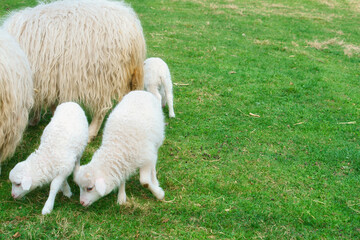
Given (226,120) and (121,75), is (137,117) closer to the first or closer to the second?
(121,75)

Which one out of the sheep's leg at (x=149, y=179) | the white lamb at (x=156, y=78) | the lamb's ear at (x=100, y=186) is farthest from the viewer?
the white lamb at (x=156, y=78)

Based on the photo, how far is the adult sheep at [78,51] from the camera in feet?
13.3

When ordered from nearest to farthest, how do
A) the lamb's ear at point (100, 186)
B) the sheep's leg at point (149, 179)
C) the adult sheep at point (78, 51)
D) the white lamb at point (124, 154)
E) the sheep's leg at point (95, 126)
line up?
the lamb's ear at point (100, 186), the white lamb at point (124, 154), the sheep's leg at point (149, 179), the adult sheep at point (78, 51), the sheep's leg at point (95, 126)

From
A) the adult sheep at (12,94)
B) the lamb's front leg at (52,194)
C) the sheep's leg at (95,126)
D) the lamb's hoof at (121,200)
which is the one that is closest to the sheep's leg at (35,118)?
the sheep's leg at (95,126)

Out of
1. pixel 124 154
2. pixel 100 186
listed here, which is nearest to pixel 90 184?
pixel 100 186

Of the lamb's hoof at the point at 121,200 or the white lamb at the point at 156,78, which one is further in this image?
the white lamb at the point at 156,78

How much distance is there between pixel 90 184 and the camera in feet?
9.68

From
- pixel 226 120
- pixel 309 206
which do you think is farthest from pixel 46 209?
pixel 226 120

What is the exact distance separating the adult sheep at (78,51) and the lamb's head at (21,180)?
1238mm

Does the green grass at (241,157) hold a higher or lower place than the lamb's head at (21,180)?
lower

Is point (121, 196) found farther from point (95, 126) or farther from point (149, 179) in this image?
point (95, 126)

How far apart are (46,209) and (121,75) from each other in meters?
1.76

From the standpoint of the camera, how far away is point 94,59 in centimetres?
406

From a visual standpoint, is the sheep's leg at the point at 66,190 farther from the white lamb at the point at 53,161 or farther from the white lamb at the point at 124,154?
the white lamb at the point at 124,154
